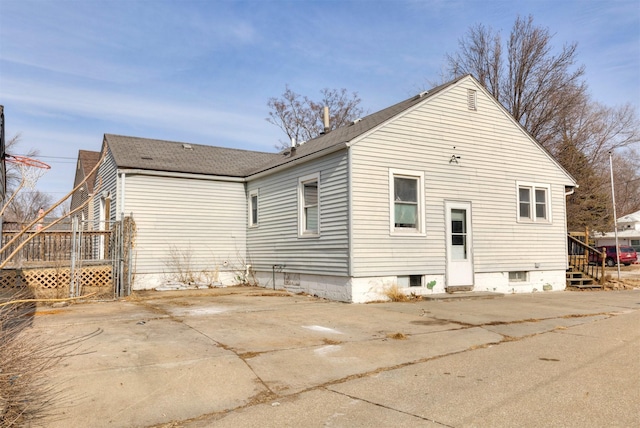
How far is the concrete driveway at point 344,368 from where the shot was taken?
4156 mm

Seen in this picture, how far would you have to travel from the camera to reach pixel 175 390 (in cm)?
477

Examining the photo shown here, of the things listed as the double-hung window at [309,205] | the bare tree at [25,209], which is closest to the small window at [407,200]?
the double-hung window at [309,205]

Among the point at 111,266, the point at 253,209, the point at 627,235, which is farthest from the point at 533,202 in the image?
the point at 627,235

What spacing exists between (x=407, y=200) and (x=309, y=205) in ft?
8.60

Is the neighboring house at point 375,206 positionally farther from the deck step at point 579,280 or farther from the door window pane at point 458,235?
the deck step at point 579,280

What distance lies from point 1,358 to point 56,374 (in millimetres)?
1573

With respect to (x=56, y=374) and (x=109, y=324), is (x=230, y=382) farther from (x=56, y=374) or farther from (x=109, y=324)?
(x=109, y=324)

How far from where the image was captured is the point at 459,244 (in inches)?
514

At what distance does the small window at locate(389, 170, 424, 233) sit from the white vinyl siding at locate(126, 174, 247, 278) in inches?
238

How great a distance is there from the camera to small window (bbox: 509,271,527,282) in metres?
14.1

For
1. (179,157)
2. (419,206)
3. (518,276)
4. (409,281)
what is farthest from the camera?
(179,157)

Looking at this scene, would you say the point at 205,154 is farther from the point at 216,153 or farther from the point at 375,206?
the point at 375,206

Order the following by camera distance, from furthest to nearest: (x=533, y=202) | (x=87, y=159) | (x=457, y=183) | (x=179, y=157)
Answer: (x=87, y=159), (x=179, y=157), (x=533, y=202), (x=457, y=183)

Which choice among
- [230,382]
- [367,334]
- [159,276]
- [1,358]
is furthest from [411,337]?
[159,276]
